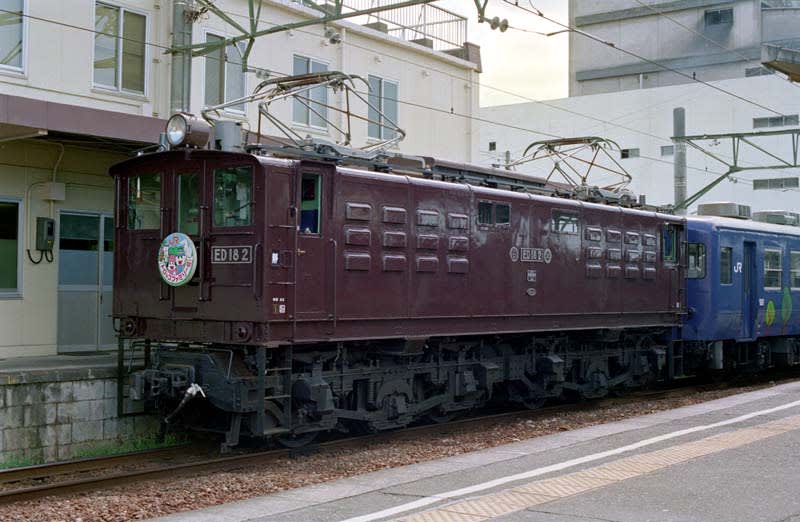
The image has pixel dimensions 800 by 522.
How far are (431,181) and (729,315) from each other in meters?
9.02

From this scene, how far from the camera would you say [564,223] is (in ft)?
49.8

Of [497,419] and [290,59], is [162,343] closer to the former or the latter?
[497,419]

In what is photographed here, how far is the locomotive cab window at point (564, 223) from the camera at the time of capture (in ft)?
49.1

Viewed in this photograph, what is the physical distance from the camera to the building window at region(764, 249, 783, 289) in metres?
20.1

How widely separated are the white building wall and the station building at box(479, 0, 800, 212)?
47mm

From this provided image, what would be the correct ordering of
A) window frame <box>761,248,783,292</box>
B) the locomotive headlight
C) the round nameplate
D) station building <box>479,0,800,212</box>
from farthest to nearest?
1. station building <box>479,0,800,212</box>
2. window frame <box>761,248,783,292</box>
3. the locomotive headlight
4. the round nameplate

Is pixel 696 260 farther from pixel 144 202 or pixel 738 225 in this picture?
pixel 144 202

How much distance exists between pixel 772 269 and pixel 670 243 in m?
3.72

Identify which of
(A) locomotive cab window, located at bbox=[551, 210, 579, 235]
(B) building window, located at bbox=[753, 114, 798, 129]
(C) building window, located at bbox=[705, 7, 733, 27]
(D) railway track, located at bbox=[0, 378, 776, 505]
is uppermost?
(C) building window, located at bbox=[705, 7, 733, 27]

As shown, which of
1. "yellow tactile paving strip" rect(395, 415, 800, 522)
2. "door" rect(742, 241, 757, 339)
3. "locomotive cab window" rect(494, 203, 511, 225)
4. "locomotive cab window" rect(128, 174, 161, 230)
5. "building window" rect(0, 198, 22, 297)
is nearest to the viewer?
"yellow tactile paving strip" rect(395, 415, 800, 522)

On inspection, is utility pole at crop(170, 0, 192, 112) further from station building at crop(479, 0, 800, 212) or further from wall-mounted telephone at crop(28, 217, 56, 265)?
station building at crop(479, 0, 800, 212)

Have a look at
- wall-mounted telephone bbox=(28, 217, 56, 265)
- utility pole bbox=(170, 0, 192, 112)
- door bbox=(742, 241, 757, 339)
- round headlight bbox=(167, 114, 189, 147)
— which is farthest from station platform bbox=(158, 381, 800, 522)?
door bbox=(742, 241, 757, 339)

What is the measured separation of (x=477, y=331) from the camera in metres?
13.4

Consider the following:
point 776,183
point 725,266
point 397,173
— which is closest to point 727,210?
point 725,266
